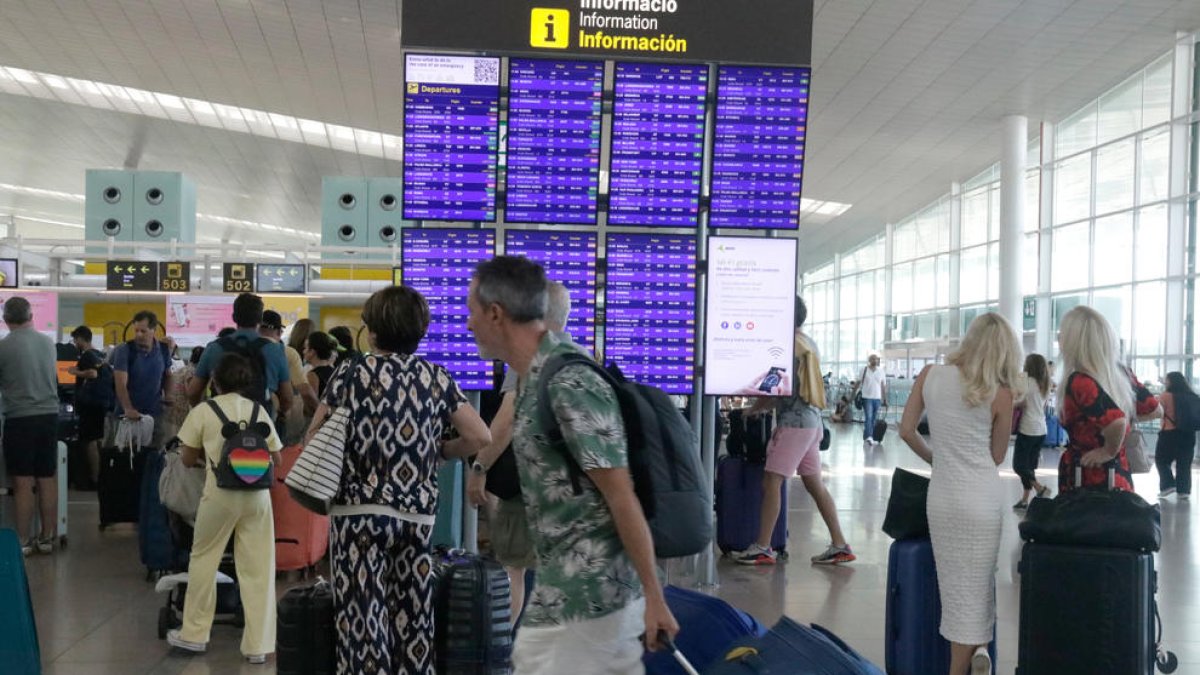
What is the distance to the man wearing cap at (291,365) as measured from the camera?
7.39 m

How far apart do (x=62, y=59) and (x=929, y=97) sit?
1717 cm

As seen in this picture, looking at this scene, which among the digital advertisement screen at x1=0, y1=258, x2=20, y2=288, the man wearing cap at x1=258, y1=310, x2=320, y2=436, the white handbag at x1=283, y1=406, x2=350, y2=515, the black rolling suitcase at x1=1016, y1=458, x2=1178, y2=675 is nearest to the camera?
the white handbag at x1=283, y1=406, x2=350, y2=515

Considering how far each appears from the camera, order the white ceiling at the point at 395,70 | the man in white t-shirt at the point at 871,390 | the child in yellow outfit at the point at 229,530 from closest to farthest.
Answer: the child in yellow outfit at the point at 229,530 → the white ceiling at the point at 395,70 → the man in white t-shirt at the point at 871,390

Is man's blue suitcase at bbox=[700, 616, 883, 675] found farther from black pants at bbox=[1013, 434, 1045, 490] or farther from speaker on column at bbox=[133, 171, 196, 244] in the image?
speaker on column at bbox=[133, 171, 196, 244]

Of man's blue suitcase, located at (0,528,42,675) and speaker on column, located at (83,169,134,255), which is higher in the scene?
speaker on column, located at (83,169,134,255)

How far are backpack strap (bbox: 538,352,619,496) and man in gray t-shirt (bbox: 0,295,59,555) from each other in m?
6.61

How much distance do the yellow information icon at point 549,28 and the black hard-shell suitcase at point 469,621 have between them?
11.7 feet

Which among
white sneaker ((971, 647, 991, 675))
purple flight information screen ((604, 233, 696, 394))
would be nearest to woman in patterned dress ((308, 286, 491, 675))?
white sneaker ((971, 647, 991, 675))

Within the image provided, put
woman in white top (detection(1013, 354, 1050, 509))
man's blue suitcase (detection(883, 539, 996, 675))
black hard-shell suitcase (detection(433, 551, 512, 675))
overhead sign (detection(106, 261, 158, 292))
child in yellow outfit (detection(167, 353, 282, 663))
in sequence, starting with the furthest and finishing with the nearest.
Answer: overhead sign (detection(106, 261, 158, 292)) → woman in white top (detection(1013, 354, 1050, 509)) → child in yellow outfit (detection(167, 353, 282, 663)) → man's blue suitcase (detection(883, 539, 996, 675)) → black hard-shell suitcase (detection(433, 551, 512, 675))

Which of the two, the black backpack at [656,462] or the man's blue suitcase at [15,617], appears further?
the man's blue suitcase at [15,617]

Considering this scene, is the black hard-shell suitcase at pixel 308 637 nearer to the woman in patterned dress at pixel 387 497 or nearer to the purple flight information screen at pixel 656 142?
the woman in patterned dress at pixel 387 497

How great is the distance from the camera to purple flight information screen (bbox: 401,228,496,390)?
6605 millimetres

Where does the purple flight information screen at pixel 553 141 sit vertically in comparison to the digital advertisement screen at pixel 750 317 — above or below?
above

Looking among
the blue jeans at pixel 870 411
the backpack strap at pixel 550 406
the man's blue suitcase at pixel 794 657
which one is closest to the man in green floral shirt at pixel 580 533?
the backpack strap at pixel 550 406
